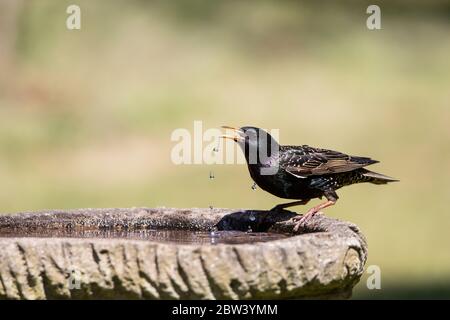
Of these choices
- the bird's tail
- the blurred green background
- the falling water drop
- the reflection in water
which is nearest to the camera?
the reflection in water

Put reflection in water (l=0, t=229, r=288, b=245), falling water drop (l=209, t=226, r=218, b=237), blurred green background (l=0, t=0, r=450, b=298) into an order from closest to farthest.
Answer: reflection in water (l=0, t=229, r=288, b=245) < falling water drop (l=209, t=226, r=218, b=237) < blurred green background (l=0, t=0, r=450, b=298)

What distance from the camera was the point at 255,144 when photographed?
17.8 ft

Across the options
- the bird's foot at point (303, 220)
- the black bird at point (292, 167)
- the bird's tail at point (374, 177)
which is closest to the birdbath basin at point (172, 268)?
the bird's foot at point (303, 220)

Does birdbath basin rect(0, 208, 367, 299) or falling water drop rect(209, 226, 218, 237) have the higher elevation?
birdbath basin rect(0, 208, 367, 299)

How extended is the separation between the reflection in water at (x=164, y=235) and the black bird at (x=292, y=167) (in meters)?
0.41

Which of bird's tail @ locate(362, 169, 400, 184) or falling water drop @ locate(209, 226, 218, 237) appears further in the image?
bird's tail @ locate(362, 169, 400, 184)

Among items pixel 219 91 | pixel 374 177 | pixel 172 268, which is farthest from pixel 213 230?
pixel 219 91

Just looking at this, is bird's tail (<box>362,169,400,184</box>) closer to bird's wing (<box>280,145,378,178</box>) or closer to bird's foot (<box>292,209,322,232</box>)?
bird's wing (<box>280,145,378,178</box>)

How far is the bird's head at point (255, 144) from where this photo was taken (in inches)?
213

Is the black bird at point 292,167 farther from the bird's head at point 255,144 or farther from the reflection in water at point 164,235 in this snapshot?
the reflection in water at point 164,235

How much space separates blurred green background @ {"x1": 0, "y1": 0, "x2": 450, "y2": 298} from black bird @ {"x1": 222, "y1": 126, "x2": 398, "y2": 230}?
107 inches

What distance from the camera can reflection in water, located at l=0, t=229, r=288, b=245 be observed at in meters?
4.79

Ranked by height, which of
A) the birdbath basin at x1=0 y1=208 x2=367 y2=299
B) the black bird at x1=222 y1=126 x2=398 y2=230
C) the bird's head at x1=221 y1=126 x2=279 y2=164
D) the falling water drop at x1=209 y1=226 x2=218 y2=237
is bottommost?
the falling water drop at x1=209 y1=226 x2=218 y2=237

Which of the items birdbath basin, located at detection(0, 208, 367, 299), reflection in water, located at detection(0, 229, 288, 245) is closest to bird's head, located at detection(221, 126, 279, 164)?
reflection in water, located at detection(0, 229, 288, 245)
